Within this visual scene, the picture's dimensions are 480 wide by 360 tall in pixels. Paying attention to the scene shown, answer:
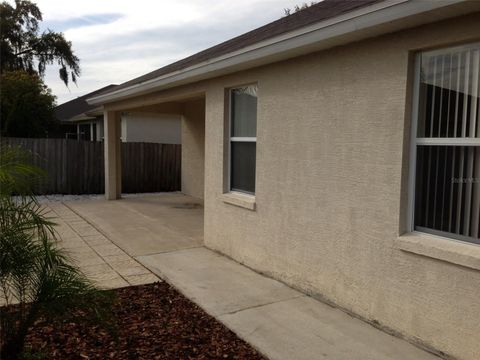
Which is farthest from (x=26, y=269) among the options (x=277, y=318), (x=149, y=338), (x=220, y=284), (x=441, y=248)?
(x=441, y=248)

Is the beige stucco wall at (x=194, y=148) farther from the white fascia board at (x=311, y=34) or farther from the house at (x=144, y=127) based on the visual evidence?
the white fascia board at (x=311, y=34)

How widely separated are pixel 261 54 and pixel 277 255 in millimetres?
2569

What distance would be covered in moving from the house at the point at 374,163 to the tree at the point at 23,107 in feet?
56.8

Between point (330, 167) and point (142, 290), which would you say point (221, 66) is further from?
point (142, 290)

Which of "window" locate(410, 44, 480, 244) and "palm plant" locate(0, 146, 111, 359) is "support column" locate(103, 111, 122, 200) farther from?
"window" locate(410, 44, 480, 244)

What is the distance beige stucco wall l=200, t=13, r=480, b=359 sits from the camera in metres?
3.67

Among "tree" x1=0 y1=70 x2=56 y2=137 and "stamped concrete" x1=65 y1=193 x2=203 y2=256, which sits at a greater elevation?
"tree" x1=0 y1=70 x2=56 y2=137

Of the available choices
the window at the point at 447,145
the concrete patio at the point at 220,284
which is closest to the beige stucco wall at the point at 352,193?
the window at the point at 447,145

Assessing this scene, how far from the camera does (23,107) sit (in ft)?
67.7

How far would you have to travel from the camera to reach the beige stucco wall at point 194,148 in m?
13.7

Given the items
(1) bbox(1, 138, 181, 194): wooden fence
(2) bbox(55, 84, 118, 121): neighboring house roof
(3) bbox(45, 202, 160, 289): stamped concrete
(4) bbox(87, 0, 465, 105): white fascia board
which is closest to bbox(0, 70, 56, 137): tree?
(2) bbox(55, 84, 118, 121): neighboring house roof

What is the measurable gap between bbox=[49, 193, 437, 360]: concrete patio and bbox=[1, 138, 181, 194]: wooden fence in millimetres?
3978

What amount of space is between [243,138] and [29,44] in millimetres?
27981

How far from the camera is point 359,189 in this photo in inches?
173
